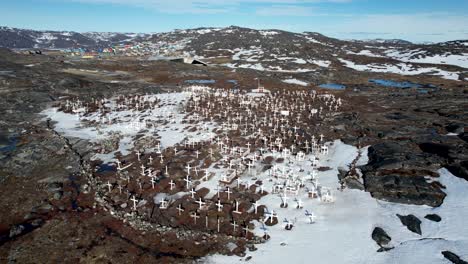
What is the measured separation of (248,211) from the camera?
2480 centimetres

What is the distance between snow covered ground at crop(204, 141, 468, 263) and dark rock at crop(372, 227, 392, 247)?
270 millimetres

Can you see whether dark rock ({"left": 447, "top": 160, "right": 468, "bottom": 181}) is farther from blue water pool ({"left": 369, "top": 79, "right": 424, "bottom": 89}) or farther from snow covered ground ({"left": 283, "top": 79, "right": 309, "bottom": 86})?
blue water pool ({"left": 369, "top": 79, "right": 424, "bottom": 89})

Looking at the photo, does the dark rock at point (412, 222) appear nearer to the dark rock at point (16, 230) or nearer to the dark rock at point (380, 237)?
the dark rock at point (380, 237)

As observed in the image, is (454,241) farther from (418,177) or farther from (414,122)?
(414,122)

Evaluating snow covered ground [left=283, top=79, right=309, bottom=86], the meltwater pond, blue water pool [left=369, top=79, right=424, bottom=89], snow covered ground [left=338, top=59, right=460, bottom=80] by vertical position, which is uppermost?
snow covered ground [left=338, top=59, right=460, bottom=80]

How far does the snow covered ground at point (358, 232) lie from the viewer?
1956 centimetres

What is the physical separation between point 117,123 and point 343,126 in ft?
102

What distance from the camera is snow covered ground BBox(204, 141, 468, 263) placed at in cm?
1956

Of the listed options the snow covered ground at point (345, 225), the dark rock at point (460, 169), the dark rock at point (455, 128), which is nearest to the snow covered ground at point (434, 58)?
the dark rock at point (455, 128)

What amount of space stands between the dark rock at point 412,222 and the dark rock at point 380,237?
199cm

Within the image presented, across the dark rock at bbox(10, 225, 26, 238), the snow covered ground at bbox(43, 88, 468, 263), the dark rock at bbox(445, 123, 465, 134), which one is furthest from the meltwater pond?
the dark rock at bbox(10, 225, 26, 238)

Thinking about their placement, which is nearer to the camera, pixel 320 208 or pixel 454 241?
pixel 454 241

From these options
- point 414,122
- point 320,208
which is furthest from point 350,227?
point 414,122

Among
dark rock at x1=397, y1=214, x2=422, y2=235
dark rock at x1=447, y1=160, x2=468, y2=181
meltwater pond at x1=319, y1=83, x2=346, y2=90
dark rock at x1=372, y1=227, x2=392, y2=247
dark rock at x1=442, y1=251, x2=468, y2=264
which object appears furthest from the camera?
meltwater pond at x1=319, y1=83, x2=346, y2=90
